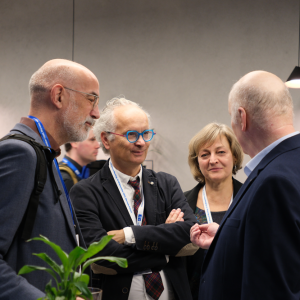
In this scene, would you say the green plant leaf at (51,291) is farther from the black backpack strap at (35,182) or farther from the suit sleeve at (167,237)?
the suit sleeve at (167,237)

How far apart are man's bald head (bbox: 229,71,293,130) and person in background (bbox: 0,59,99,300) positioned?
2.53ft

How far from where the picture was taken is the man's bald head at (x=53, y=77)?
1.60m

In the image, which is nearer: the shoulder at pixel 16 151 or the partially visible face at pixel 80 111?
the shoulder at pixel 16 151

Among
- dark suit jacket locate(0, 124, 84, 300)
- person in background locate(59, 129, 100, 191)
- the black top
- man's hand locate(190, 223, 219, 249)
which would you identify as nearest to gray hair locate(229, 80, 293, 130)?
man's hand locate(190, 223, 219, 249)

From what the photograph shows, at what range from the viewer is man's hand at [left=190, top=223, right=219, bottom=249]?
1.82m

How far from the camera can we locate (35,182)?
50.3 inches

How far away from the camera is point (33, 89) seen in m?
1.62

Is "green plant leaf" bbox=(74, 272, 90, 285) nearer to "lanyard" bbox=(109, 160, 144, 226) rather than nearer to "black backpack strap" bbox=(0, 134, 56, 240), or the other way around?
"black backpack strap" bbox=(0, 134, 56, 240)

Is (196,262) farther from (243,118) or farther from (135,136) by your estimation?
(243,118)

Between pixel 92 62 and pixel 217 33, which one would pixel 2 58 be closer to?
pixel 92 62

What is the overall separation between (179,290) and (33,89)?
4.63 feet

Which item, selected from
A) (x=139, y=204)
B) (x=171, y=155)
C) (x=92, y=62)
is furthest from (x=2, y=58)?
(x=139, y=204)

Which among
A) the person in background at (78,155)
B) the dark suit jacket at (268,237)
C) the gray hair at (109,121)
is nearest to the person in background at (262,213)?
the dark suit jacket at (268,237)

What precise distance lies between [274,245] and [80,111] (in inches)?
42.3
